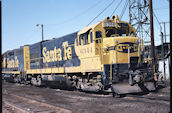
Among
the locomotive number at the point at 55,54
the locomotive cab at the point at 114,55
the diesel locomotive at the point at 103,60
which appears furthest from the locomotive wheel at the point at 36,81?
the locomotive cab at the point at 114,55

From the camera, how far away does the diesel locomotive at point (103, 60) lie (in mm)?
Result: 10516

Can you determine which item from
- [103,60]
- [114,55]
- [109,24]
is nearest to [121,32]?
[109,24]

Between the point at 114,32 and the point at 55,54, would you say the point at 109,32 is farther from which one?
the point at 55,54

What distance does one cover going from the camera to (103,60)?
10.8m

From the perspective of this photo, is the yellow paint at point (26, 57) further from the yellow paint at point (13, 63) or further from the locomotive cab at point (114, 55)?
the locomotive cab at point (114, 55)

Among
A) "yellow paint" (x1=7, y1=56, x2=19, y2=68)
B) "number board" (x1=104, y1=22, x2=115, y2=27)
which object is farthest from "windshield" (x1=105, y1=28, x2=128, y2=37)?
"yellow paint" (x1=7, y1=56, x2=19, y2=68)

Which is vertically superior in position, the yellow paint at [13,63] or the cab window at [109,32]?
the cab window at [109,32]

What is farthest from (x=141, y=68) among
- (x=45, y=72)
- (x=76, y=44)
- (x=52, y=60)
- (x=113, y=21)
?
(x=45, y=72)

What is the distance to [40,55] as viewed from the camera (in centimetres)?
1838

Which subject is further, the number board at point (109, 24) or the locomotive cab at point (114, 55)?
the number board at point (109, 24)

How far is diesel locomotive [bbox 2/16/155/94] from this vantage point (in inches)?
414

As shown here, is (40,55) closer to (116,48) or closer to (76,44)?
(76,44)

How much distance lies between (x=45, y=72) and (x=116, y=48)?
8.27 metres

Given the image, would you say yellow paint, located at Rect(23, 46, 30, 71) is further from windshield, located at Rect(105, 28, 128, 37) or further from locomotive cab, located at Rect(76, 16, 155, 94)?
windshield, located at Rect(105, 28, 128, 37)
